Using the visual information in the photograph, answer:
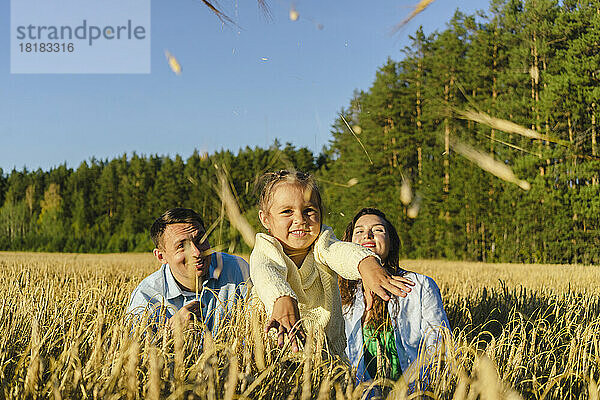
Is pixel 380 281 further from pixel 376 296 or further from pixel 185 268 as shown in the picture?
pixel 185 268

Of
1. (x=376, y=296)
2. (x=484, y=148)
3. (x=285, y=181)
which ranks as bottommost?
(x=376, y=296)

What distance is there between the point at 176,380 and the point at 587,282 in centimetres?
725

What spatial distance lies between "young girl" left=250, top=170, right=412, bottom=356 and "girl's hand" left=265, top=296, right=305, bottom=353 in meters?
0.16

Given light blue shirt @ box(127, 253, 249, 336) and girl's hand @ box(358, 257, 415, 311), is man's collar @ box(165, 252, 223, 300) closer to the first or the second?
light blue shirt @ box(127, 253, 249, 336)

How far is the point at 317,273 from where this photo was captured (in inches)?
88.9

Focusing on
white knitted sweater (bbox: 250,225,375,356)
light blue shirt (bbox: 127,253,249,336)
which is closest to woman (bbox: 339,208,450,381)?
white knitted sweater (bbox: 250,225,375,356)

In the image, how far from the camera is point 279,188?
86.9 inches

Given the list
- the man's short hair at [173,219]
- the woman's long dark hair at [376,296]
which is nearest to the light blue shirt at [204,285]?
the man's short hair at [173,219]

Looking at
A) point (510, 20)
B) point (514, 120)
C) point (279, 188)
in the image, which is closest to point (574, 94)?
point (514, 120)

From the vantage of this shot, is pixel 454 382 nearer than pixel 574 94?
Yes

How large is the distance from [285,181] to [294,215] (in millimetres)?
151

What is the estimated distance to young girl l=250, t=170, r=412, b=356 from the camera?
203 cm

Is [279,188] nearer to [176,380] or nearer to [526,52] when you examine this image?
[176,380]

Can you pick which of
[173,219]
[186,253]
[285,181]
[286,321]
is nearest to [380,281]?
[286,321]
